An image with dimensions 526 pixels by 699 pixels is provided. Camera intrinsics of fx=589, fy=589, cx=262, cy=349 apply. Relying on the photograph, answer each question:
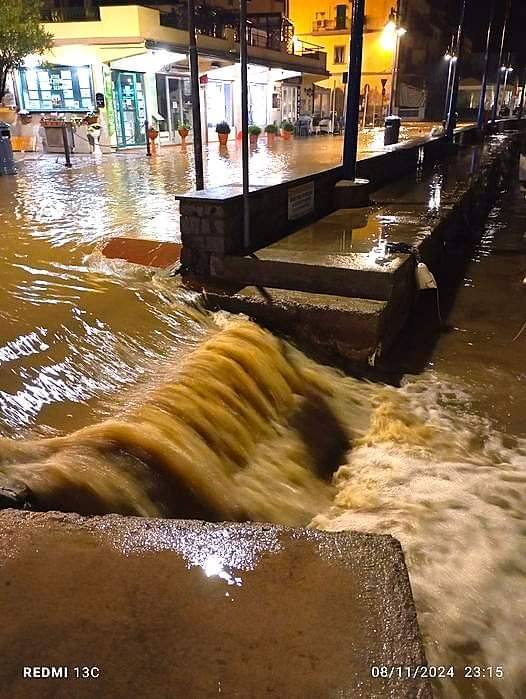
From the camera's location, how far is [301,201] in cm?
861

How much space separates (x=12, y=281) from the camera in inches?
251

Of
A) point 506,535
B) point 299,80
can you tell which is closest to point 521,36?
point 299,80

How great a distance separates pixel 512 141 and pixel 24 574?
29.8m

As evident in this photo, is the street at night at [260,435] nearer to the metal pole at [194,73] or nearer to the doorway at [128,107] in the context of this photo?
the metal pole at [194,73]

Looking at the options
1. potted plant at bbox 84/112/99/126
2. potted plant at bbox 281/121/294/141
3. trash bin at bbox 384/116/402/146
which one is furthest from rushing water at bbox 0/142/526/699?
potted plant at bbox 281/121/294/141

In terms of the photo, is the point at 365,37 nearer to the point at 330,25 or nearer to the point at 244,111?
the point at 330,25

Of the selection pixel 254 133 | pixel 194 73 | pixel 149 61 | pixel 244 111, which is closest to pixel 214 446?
pixel 244 111

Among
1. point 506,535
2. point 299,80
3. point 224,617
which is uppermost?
point 299,80

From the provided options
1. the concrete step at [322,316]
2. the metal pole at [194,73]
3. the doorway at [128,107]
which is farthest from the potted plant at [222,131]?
the concrete step at [322,316]

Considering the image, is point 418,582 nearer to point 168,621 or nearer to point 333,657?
point 333,657

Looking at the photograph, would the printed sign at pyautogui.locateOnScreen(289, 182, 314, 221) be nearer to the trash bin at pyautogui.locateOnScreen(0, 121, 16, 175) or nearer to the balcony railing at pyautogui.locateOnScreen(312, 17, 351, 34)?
the trash bin at pyautogui.locateOnScreen(0, 121, 16, 175)

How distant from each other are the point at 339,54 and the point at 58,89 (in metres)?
37.8

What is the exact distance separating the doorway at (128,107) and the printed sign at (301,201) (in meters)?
14.0

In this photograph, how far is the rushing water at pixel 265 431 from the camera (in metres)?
3.33
